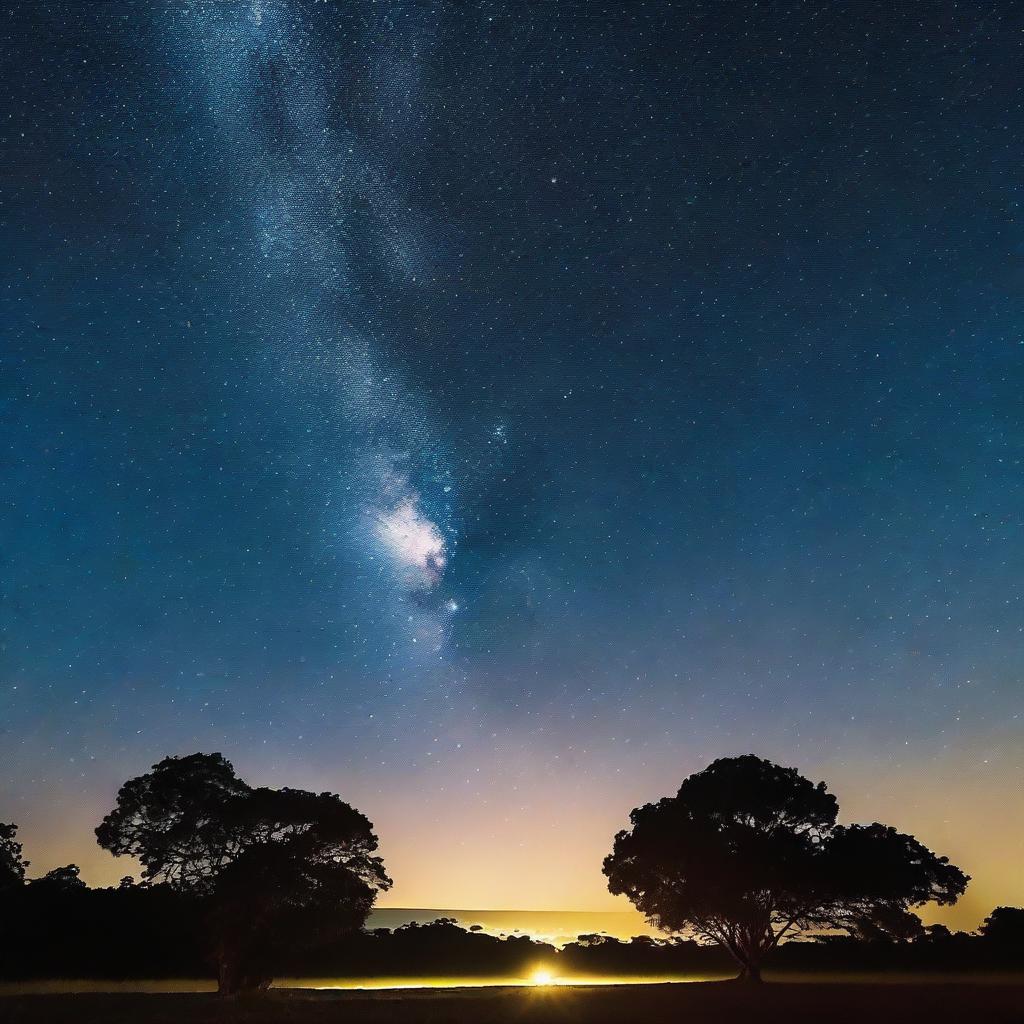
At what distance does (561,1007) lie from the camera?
23.4 meters

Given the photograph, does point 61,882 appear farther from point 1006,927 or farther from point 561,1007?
point 1006,927

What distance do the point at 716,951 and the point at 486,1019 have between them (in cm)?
2826

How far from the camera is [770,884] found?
109ft

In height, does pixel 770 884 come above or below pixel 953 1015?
above

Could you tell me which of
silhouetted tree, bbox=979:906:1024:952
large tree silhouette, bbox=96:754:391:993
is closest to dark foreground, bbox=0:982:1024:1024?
large tree silhouette, bbox=96:754:391:993

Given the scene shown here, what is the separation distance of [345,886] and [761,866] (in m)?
18.3

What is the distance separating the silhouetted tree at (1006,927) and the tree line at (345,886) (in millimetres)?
2167

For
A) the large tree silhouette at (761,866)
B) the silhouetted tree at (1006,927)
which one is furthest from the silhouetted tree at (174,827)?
the silhouetted tree at (1006,927)

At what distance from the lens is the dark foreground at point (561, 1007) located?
20828 mm

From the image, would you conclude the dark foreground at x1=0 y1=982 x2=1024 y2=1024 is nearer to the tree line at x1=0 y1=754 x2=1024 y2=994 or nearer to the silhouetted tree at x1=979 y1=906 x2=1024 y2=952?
the tree line at x1=0 y1=754 x2=1024 y2=994

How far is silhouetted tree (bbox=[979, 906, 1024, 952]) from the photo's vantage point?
43094 millimetres

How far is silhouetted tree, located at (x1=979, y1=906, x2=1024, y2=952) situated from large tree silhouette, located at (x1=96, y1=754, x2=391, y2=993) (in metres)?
37.2

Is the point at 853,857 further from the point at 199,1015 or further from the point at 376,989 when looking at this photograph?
the point at 199,1015

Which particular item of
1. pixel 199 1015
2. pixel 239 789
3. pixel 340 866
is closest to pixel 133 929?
pixel 239 789
